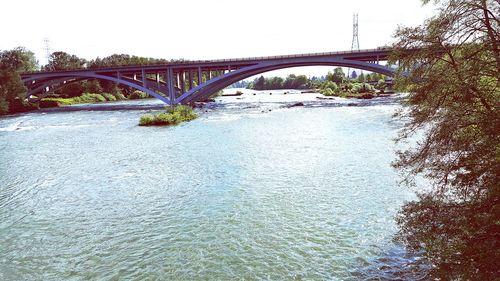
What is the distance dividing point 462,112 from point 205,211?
396 inches

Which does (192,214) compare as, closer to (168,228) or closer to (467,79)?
(168,228)

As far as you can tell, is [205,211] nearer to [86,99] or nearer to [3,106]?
[3,106]

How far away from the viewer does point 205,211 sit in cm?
1466

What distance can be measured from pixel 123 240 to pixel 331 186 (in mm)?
9562

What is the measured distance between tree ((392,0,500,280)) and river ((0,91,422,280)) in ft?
6.37

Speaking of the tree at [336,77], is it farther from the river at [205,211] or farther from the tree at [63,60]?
the river at [205,211]

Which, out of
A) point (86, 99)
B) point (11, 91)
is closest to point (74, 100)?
point (86, 99)

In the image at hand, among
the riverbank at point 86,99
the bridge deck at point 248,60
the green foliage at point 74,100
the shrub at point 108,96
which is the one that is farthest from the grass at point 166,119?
the shrub at point 108,96

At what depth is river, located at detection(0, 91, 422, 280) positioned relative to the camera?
10500 millimetres

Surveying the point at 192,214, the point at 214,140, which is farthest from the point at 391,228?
the point at 214,140

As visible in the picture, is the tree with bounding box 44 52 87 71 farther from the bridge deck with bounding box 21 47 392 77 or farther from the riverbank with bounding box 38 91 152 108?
the bridge deck with bounding box 21 47 392 77

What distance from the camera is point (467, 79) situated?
7.63m

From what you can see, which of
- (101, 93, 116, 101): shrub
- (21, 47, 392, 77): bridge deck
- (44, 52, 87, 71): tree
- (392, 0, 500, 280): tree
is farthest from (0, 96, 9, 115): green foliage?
(44, 52, 87, 71): tree

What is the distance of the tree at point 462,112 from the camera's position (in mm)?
7336
